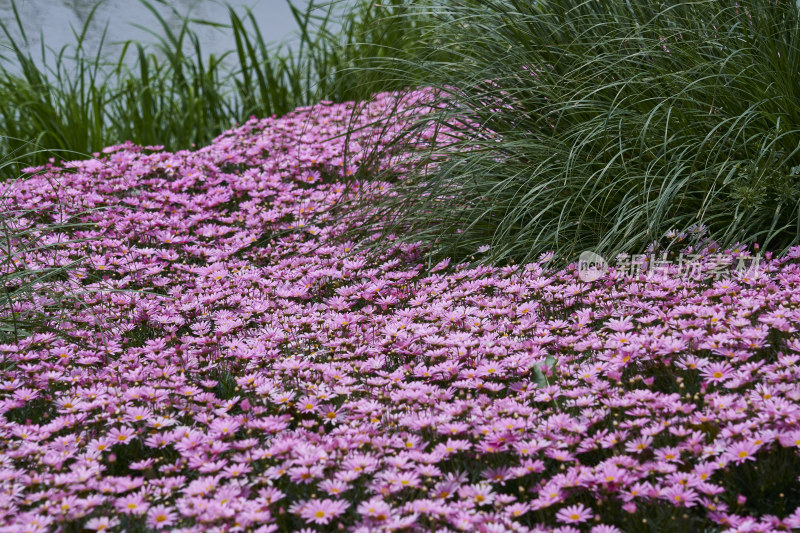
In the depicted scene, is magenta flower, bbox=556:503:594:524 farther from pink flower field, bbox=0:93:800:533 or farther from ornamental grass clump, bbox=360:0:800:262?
ornamental grass clump, bbox=360:0:800:262

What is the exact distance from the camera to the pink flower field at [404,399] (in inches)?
81.4

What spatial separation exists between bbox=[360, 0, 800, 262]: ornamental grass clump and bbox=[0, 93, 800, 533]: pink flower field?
25 cm

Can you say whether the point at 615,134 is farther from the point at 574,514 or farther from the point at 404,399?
the point at 574,514

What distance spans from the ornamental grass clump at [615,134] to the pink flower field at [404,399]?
0.25 m

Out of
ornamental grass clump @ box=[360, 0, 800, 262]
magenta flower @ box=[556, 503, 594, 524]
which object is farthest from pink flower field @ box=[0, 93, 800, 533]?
ornamental grass clump @ box=[360, 0, 800, 262]

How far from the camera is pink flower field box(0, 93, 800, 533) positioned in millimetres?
2066

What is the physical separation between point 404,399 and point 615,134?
2054mm

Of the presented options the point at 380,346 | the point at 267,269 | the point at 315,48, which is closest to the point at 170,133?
the point at 315,48

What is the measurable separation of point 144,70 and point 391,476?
625 cm

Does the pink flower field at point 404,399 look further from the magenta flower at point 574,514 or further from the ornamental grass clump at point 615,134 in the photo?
the ornamental grass clump at point 615,134

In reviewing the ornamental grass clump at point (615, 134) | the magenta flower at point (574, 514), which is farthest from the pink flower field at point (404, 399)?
the ornamental grass clump at point (615, 134)

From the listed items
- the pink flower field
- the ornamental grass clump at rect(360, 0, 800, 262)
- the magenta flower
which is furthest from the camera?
the ornamental grass clump at rect(360, 0, 800, 262)

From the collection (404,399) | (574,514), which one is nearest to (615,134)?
(404,399)

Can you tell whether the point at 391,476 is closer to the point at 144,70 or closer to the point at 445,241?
the point at 445,241
